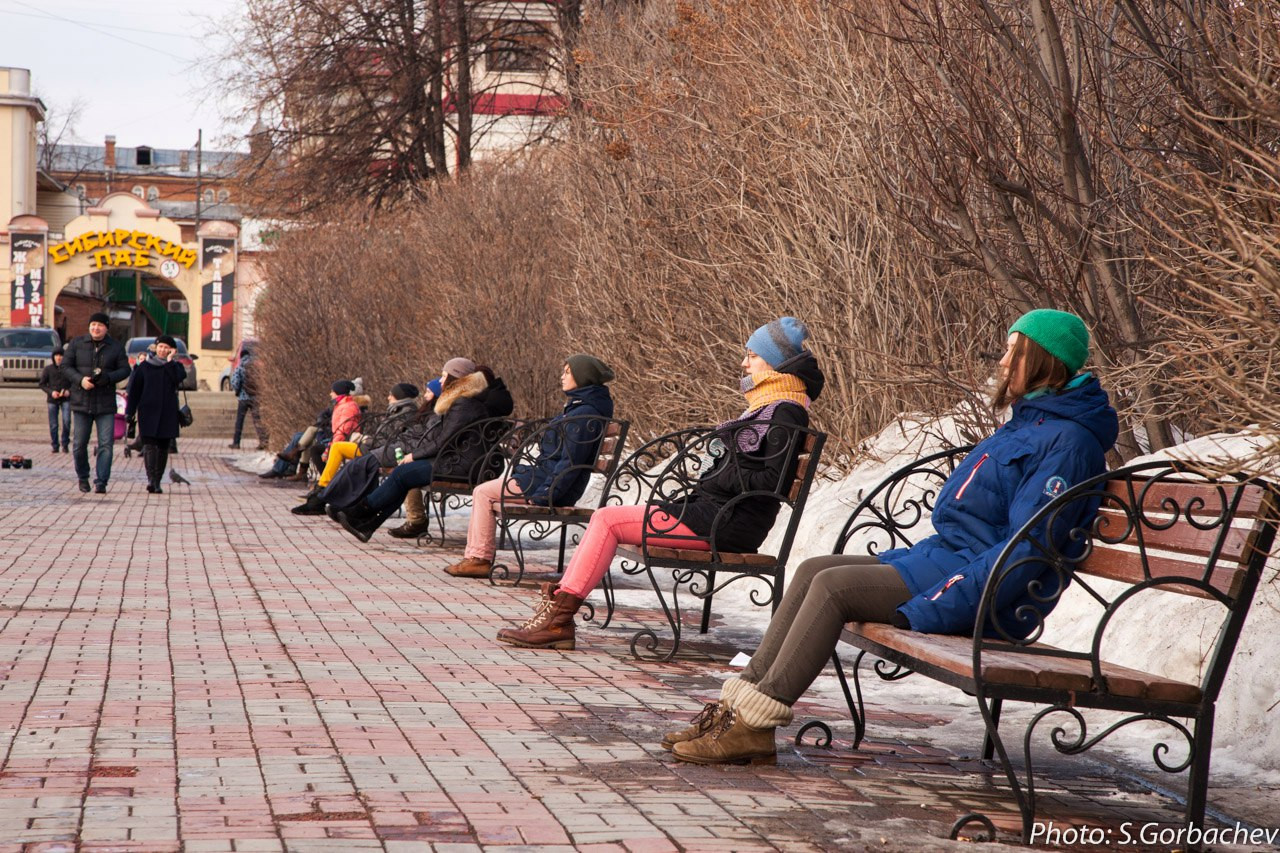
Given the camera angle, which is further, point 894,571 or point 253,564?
point 253,564

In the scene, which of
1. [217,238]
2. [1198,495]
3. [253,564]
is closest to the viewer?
[1198,495]

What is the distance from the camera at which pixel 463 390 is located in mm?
11570

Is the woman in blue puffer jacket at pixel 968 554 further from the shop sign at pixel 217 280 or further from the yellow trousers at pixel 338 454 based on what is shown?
the shop sign at pixel 217 280

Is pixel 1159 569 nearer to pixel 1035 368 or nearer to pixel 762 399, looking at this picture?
pixel 1035 368

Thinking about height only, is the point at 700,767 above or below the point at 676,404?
below

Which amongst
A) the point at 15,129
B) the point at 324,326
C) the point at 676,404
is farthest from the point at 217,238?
the point at 676,404

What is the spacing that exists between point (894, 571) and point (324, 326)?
62.5ft

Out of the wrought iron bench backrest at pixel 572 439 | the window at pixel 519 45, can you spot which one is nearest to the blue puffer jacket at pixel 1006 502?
the wrought iron bench backrest at pixel 572 439

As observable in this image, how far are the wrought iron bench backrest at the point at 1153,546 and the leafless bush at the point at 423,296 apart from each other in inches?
427

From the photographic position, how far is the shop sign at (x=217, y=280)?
2000 inches

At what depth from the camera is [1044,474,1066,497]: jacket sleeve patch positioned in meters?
4.32

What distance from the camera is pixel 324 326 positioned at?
22.8 meters

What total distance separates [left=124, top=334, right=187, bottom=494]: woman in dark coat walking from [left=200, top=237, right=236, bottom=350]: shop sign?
34.1 m

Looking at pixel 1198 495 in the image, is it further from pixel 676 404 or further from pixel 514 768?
pixel 676 404
